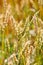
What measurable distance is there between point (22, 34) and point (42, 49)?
142 millimetres

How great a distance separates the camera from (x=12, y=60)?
4.82 ft

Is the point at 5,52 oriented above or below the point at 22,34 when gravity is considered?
below

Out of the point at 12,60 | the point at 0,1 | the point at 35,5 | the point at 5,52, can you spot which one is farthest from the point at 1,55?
the point at 0,1

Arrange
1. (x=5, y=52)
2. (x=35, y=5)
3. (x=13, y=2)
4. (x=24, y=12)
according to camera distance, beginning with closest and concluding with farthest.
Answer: (x=5, y=52) < (x=35, y=5) < (x=24, y=12) < (x=13, y=2)

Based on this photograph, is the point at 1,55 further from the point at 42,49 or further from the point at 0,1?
the point at 0,1

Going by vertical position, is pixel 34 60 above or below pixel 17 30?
below

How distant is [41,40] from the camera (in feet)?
4.78

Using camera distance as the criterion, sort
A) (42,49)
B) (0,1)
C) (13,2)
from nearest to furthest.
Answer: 1. (42,49)
2. (13,2)
3. (0,1)

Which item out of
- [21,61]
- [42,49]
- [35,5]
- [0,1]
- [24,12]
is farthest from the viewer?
[0,1]

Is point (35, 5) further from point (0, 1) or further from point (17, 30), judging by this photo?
point (17, 30)

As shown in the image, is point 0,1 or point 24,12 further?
Answer: point 0,1

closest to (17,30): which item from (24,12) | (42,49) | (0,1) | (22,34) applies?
(22,34)

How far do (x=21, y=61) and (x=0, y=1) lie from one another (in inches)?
62.6

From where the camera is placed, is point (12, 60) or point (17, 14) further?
point (17, 14)
